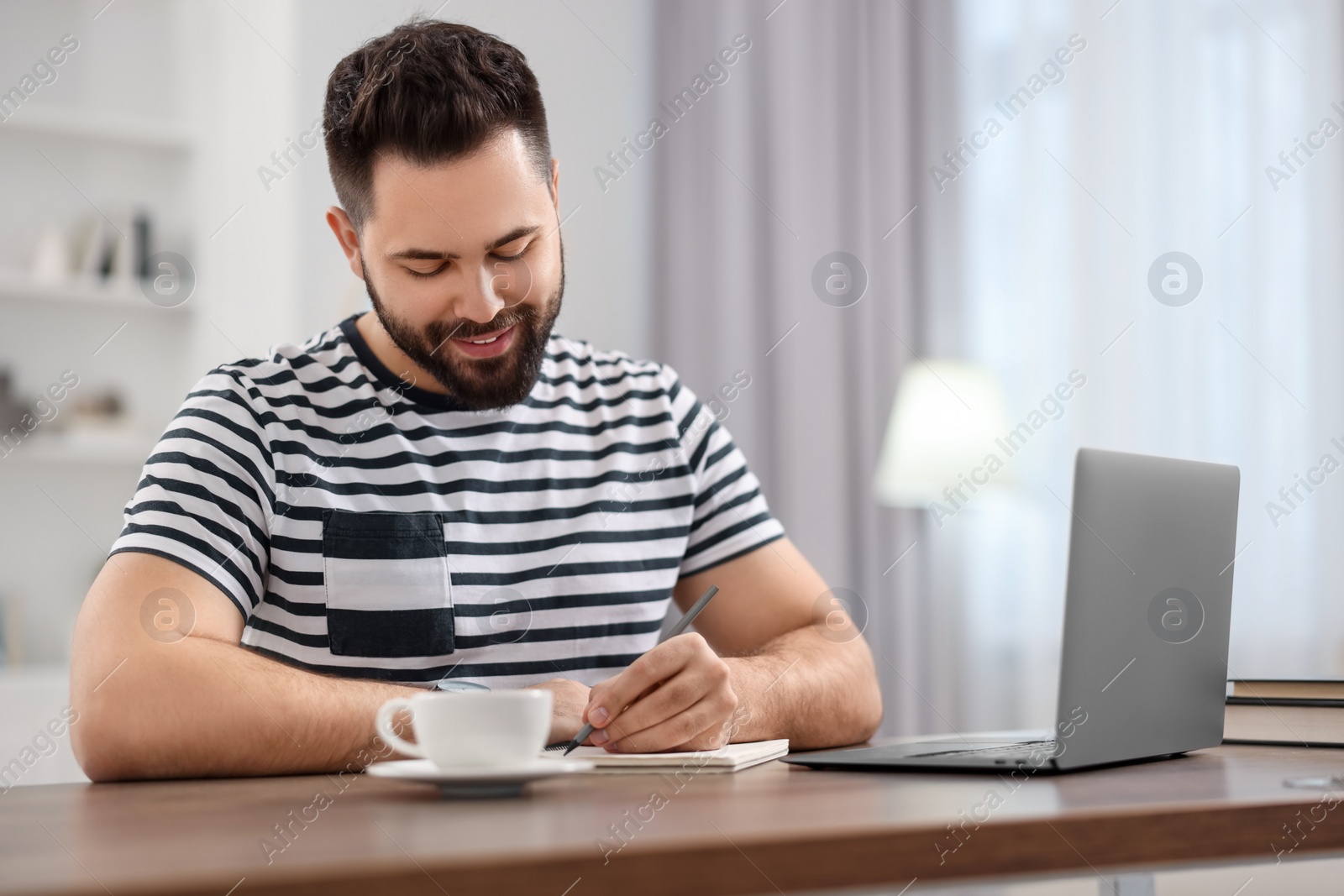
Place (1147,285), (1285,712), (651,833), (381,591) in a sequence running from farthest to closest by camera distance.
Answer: (1147,285)
(381,591)
(1285,712)
(651,833)

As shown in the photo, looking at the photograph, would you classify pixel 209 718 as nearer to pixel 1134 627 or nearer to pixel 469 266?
pixel 469 266

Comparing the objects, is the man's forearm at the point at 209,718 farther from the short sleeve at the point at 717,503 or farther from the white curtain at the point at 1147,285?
the white curtain at the point at 1147,285

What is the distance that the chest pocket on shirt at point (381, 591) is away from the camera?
1.31 m

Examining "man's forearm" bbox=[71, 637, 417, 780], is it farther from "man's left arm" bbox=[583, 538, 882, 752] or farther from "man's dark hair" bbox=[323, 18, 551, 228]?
"man's dark hair" bbox=[323, 18, 551, 228]

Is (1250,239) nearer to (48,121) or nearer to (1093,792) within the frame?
(1093,792)

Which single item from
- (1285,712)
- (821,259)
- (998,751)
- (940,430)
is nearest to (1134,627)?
(998,751)

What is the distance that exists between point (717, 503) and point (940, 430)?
109 cm

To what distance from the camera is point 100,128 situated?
2982 mm

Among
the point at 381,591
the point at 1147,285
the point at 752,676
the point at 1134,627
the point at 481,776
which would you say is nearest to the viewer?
the point at 481,776

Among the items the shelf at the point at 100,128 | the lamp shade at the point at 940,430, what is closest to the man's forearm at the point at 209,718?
the lamp shade at the point at 940,430

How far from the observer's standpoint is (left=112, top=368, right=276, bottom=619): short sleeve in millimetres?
1160

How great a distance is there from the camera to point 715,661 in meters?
1.03

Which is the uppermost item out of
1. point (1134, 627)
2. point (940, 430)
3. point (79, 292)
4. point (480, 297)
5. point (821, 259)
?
point (821, 259)

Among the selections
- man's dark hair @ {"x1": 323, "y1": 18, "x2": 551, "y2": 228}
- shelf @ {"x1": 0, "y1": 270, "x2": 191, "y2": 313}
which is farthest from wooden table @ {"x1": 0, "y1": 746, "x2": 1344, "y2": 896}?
shelf @ {"x1": 0, "y1": 270, "x2": 191, "y2": 313}
